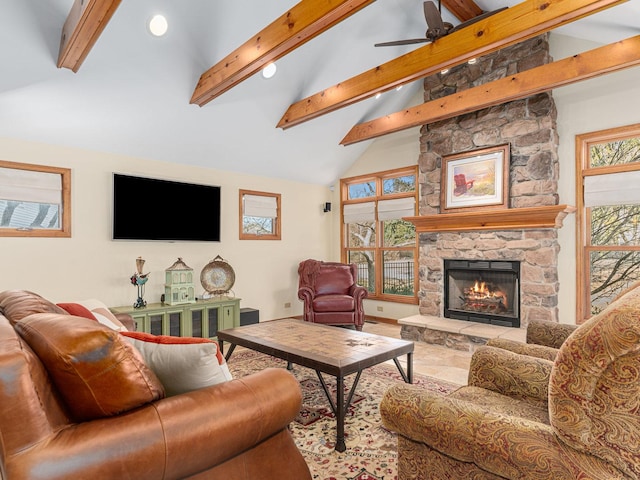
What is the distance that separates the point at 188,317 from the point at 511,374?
145 inches

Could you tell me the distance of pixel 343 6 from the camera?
8.06 feet

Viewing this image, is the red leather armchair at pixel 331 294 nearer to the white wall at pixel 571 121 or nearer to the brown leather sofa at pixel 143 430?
the white wall at pixel 571 121

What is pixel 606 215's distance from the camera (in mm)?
4086

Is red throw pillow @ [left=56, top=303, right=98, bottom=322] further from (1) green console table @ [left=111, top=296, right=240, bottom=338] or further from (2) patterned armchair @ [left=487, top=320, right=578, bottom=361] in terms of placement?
(2) patterned armchair @ [left=487, top=320, right=578, bottom=361]

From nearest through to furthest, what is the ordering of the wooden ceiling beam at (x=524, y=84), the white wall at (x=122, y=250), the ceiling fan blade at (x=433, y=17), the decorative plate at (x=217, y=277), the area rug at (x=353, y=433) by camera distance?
the area rug at (x=353, y=433) → the ceiling fan blade at (x=433, y=17) → the wooden ceiling beam at (x=524, y=84) → the white wall at (x=122, y=250) → the decorative plate at (x=217, y=277)

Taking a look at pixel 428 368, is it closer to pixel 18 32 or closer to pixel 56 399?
pixel 56 399

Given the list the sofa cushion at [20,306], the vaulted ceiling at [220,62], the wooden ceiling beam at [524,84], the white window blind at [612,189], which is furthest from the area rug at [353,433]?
the wooden ceiling beam at [524,84]

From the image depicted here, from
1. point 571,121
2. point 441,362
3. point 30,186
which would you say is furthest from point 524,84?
point 30,186

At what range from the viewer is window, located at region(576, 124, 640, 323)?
12.8 ft

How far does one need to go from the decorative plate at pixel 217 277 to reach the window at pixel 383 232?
7.61ft

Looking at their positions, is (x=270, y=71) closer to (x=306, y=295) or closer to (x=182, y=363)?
(x=306, y=295)

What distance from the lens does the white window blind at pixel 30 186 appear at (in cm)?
370

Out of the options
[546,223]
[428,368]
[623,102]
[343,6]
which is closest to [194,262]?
[428,368]

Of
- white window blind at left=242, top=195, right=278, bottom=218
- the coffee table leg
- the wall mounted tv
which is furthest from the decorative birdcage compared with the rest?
the coffee table leg
